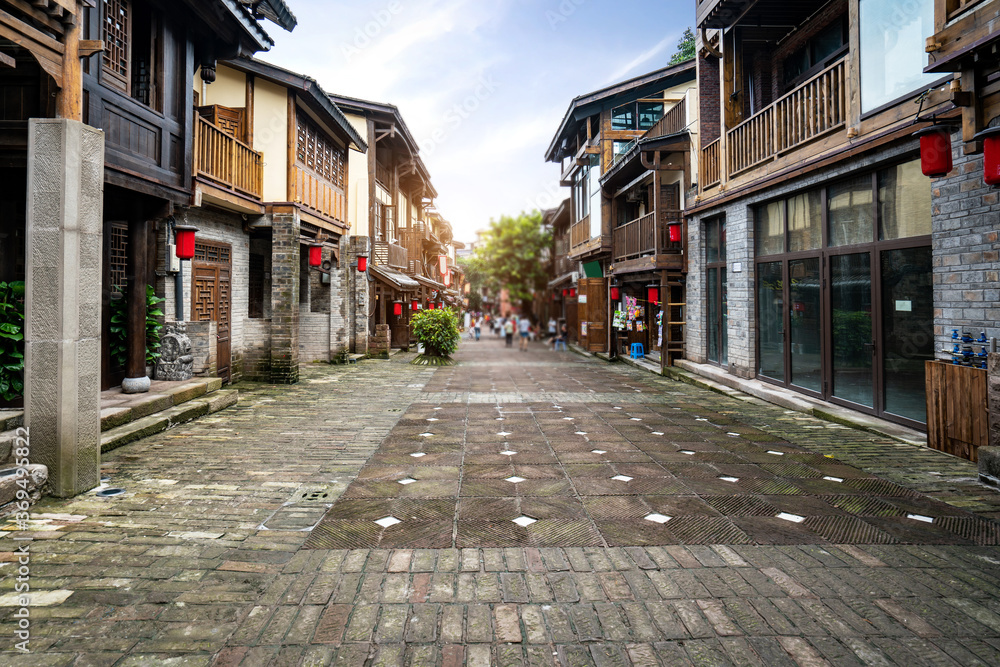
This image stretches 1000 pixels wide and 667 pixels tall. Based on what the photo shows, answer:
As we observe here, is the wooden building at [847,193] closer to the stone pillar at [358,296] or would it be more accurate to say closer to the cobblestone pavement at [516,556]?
the cobblestone pavement at [516,556]

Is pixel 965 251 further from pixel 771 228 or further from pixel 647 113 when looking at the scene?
pixel 647 113

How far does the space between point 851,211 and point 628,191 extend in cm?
1142

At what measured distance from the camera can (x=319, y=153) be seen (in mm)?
15102

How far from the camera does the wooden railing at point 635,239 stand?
629 inches

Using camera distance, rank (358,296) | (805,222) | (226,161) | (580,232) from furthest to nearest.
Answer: (580,232), (358,296), (226,161), (805,222)

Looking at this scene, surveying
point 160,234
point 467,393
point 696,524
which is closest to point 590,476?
point 696,524

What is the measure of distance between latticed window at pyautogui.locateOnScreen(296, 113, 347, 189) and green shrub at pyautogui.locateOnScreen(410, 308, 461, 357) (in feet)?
15.2

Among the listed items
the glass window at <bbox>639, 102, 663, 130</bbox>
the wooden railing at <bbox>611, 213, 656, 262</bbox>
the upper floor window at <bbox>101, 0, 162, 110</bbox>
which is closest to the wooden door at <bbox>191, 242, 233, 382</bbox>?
the upper floor window at <bbox>101, 0, 162, 110</bbox>

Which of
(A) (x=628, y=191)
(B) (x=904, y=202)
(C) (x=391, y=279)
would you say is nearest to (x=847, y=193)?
(B) (x=904, y=202)

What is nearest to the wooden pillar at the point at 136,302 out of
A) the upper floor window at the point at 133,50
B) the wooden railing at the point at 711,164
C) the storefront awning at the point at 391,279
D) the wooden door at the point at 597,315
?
the upper floor window at the point at 133,50

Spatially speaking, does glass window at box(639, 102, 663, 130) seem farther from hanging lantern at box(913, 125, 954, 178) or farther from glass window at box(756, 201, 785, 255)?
hanging lantern at box(913, 125, 954, 178)

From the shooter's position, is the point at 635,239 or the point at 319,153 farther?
the point at 635,239

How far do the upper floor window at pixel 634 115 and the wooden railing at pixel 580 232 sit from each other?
11.7 feet

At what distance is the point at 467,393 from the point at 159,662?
339 inches
